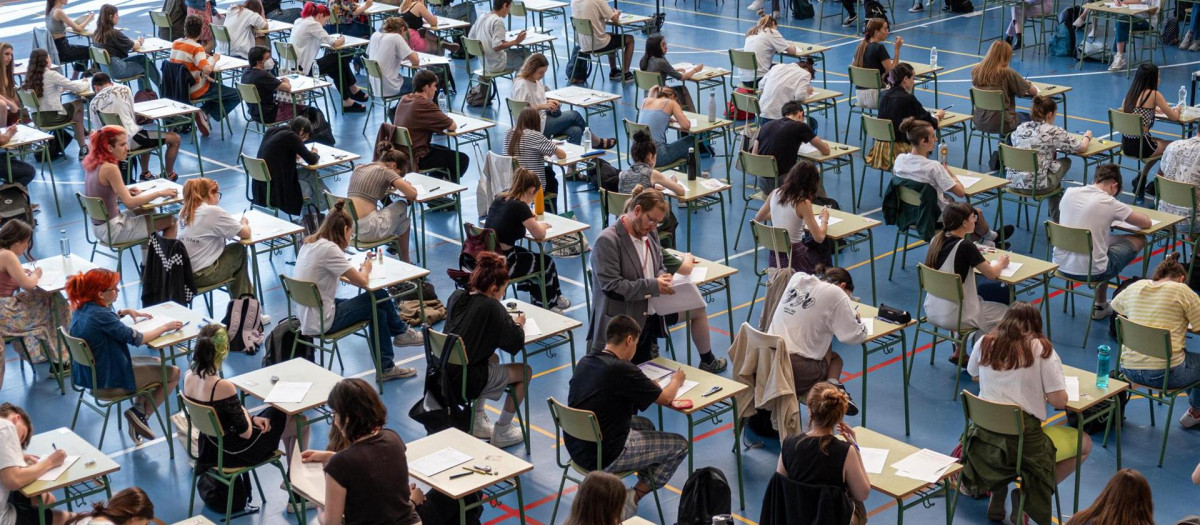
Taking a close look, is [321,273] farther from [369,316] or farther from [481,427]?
[481,427]

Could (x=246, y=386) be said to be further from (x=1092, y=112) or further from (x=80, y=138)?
(x=1092, y=112)

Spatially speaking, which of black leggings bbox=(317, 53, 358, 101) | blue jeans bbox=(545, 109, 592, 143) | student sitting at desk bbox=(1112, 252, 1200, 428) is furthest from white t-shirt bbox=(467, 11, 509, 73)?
student sitting at desk bbox=(1112, 252, 1200, 428)

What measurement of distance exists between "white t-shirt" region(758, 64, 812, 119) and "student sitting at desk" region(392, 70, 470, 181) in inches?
A: 128

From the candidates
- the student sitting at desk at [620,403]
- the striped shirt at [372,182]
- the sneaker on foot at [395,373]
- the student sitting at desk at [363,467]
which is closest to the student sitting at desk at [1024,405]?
the student sitting at desk at [620,403]

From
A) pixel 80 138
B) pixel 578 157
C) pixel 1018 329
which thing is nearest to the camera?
pixel 1018 329

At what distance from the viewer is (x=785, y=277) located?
8.87m

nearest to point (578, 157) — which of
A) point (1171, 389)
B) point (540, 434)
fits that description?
point (540, 434)

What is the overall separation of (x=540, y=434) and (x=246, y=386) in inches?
80.4

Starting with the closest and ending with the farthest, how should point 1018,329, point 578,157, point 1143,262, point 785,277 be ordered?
point 1018,329, point 785,277, point 1143,262, point 578,157

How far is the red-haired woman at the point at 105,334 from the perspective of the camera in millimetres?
8680

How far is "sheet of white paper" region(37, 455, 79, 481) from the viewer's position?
7227 millimetres

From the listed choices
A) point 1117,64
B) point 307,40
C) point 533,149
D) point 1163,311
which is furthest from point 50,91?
point 1117,64

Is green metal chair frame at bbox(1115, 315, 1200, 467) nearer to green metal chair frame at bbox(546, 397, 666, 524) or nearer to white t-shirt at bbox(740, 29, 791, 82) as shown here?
green metal chair frame at bbox(546, 397, 666, 524)

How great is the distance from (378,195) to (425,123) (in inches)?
82.1
